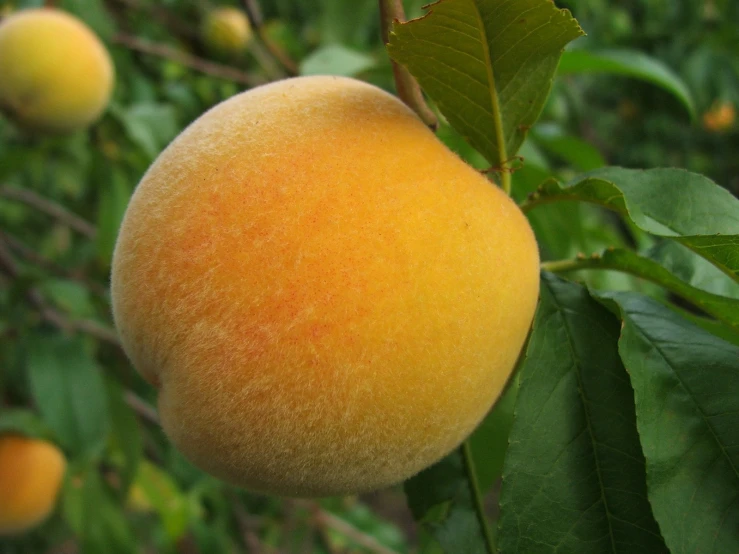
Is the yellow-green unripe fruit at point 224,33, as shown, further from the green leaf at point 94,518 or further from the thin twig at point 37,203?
the green leaf at point 94,518

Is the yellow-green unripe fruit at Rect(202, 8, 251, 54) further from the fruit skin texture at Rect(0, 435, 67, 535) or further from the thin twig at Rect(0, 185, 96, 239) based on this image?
the fruit skin texture at Rect(0, 435, 67, 535)

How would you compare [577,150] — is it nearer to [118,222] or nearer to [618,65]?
[618,65]

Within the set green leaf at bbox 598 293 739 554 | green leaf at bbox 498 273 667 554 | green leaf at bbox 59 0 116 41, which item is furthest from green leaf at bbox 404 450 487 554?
green leaf at bbox 59 0 116 41

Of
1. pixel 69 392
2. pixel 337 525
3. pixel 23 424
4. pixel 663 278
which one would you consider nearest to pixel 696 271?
pixel 663 278

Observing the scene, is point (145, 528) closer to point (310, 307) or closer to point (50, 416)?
point (50, 416)

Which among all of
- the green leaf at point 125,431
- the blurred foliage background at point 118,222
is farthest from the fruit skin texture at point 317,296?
the green leaf at point 125,431

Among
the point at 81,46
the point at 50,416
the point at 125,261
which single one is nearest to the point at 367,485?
the point at 125,261
